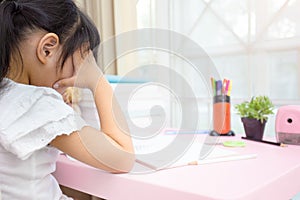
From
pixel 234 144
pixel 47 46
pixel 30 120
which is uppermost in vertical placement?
pixel 47 46

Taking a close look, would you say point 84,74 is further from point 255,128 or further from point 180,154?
point 255,128

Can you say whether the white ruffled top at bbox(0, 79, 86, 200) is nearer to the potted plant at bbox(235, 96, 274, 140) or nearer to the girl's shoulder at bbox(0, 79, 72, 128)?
the girl's shoulder at bbox(0, 79, 72, 128)

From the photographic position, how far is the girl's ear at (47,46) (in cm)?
53

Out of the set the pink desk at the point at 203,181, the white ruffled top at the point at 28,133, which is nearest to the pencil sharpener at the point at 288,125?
the pink desk at the point at 203,181

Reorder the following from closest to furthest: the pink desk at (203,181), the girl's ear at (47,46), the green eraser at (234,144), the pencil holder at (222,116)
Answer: the pink desk at (203,181), the girl's ear at (47,46), the green eraser at (234,144), the pencil holder at (222,116)

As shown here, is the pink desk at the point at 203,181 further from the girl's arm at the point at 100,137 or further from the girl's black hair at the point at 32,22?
the girl's black hair at the point at 32,22

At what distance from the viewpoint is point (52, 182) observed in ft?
1.94

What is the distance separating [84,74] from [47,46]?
0.37 feet

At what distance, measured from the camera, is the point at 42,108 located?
49 cm

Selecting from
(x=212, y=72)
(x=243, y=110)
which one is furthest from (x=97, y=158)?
(x=212, y=72)

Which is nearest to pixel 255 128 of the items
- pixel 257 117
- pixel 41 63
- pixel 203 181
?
pixel 257 117

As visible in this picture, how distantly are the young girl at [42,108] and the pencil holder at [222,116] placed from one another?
43 cm

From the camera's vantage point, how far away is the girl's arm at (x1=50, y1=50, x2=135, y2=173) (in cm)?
52

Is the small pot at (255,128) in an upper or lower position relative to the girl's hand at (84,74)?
lower
